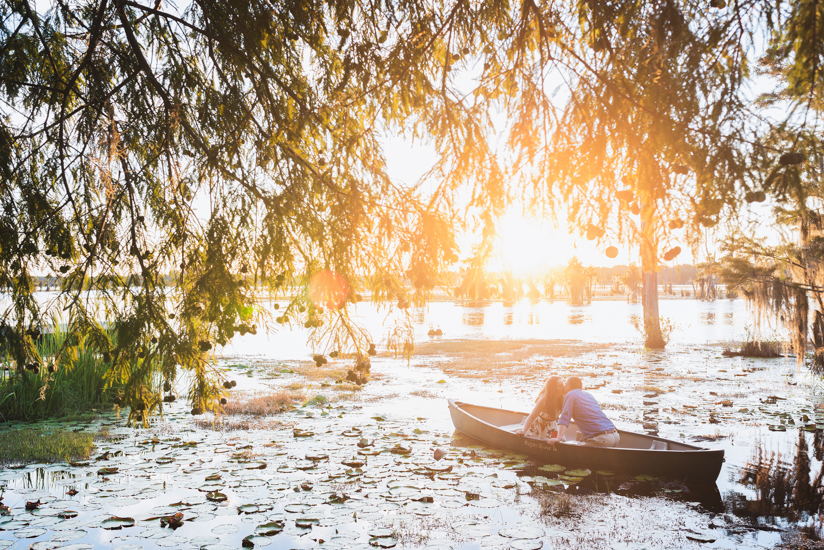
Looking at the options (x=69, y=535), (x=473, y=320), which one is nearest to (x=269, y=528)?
(x=69, y=535)

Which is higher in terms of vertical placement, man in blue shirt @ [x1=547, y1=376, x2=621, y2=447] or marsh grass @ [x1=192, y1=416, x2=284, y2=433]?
man in blue shirt @ [x1=547, y1=376, x2=621, y2=447]

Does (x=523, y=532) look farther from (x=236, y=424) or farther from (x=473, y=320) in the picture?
(x=473, y=320)

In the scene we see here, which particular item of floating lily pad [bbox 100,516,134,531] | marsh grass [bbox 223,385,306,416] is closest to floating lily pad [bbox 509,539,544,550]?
floating lily pad [bbox 100,516,134,531]

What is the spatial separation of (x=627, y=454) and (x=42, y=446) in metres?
9.01

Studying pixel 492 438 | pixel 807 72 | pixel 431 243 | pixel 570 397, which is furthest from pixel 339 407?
pixel 807 72

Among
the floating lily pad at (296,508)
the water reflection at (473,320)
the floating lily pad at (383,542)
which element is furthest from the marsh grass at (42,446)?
the water reflection at (473,320)

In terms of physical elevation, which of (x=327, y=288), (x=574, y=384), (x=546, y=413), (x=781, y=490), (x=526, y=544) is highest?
(x=327, y=288)

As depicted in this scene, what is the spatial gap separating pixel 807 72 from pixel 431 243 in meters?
2.28

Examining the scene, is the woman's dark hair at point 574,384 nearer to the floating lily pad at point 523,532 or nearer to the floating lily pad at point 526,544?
the floating lily pad at point 523,532

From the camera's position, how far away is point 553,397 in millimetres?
8133

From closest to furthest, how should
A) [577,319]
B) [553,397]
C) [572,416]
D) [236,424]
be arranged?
[572,416]
[553,397]
[236,424]
[577,319]

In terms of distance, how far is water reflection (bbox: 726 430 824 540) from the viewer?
6.01m

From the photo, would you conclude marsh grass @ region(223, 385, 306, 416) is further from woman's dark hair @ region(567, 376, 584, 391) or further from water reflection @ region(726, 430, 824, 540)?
water reflection @ region(726, 430, 824, 540)

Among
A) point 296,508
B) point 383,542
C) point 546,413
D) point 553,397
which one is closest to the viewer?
point 383,542
